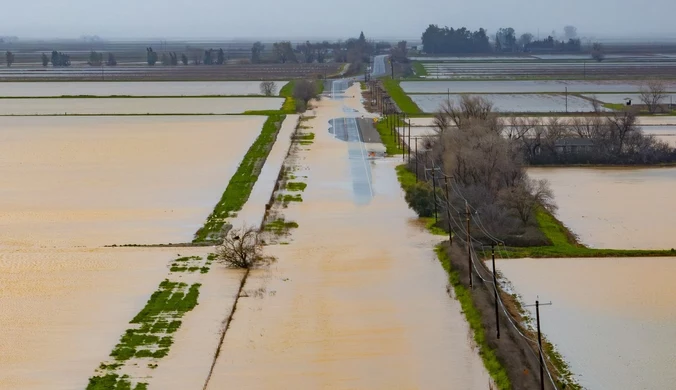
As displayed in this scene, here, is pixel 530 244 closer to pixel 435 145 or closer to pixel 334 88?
pixel 435 145

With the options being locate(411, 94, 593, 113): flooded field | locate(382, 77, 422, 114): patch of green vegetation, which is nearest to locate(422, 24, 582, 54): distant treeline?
locate(382, 77, 422, 114): patch of green vegetation

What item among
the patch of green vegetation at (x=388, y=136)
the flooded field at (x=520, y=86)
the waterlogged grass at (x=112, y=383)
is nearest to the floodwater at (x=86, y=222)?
the waterlogged grass at (x=112, y=383)

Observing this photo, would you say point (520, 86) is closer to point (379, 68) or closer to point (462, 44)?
point (379, 68)

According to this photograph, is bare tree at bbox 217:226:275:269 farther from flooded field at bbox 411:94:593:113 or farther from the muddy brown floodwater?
flooded field at bbox 411:94:593:113

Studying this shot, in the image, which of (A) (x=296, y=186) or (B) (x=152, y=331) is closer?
(B) (x=152, y=331)

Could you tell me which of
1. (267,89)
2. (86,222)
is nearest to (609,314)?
(86,222)

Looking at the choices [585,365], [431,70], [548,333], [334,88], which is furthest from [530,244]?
[431,70]

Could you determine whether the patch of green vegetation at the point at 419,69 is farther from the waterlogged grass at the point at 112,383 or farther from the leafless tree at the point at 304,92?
the waterlogged grass at the point at 112,383
